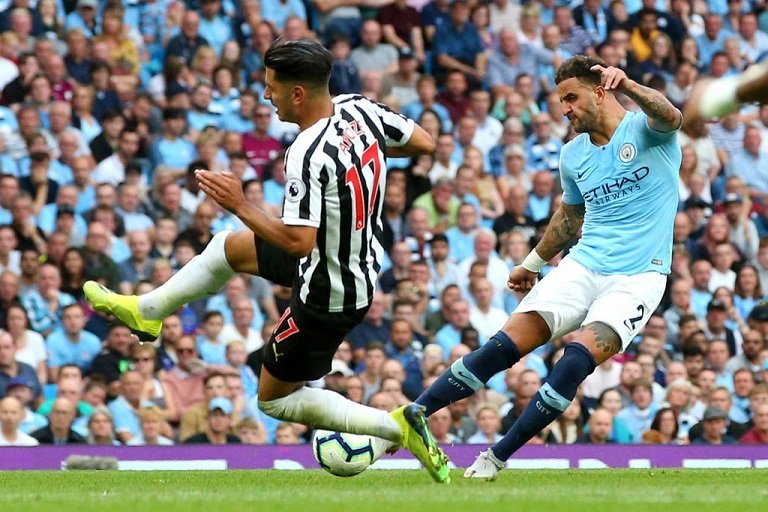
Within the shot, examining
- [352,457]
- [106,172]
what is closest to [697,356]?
[106,172]

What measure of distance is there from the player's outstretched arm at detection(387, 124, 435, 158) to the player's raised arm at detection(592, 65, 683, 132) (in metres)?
1.07

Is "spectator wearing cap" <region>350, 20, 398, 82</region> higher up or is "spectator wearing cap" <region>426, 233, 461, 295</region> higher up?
"spectator wearing cap" <region>350, 20, 398, 82</region>

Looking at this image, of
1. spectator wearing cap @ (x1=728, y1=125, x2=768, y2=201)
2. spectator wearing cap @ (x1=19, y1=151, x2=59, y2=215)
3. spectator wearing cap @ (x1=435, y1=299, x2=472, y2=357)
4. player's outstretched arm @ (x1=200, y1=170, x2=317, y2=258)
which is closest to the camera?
player's outstretched arm @ (x1=200, y1=170, x2=317, y2=258)

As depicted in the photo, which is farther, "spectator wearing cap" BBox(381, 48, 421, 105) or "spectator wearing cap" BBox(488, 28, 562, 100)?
"spectator wearing cap" BBox(488, 28, 562, 100)

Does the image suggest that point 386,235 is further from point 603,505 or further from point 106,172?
point 603,505

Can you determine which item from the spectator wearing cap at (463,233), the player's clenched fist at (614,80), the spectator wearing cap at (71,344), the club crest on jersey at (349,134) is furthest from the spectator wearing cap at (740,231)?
the club crest on jersey at (349,134)

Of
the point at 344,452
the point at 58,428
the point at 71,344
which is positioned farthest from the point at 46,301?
the point at 344,452

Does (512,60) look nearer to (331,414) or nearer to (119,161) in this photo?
(119,161)

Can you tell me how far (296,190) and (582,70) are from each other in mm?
2323

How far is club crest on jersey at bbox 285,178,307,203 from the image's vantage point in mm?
8320

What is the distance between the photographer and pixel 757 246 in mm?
17516

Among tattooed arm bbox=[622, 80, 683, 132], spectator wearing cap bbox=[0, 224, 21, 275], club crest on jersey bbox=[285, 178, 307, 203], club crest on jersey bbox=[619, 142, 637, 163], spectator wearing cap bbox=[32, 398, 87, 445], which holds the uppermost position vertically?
tattooed arm bbox=[622, 80, 683, 132]

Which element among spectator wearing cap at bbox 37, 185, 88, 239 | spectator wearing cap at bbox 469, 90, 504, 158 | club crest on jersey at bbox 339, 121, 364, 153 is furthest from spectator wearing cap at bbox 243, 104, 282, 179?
club crest on jersey at bbox 339, 121, 364, 153

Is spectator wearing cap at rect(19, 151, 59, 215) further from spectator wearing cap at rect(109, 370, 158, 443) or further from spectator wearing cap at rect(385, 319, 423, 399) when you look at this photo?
spectator wearing cap at rect(385, 319, 423, 399)
